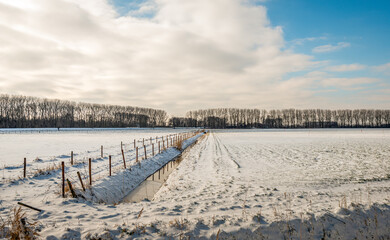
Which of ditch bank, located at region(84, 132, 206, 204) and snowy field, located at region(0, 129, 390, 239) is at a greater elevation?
snowy field, located at region(0, 129, 390, 239)

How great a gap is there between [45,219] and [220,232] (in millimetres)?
5177

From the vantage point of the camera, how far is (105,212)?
7.52 m

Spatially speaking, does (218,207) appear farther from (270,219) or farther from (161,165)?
(161,165)

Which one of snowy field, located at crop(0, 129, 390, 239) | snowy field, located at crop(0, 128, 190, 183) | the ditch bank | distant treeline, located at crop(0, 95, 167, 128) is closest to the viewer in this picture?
snowy field, located at crop(0, 129, 390, 239)

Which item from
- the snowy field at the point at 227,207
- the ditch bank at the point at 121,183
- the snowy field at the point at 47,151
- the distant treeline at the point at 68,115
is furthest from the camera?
the distant treeline at the point at 68,115

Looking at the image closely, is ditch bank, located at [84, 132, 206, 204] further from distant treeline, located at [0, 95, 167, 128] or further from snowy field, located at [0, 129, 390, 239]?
distant treeline, located at [0, 95, 167, 128]

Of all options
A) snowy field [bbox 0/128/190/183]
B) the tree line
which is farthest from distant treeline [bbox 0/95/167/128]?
snowy field [bbox 0/128/190/183]

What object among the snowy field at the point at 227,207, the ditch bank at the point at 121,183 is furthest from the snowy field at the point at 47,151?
the snowy field at the point at 227,207

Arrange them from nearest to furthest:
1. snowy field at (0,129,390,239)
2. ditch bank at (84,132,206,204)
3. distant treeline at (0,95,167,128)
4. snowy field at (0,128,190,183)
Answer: snowy field at (0,129,390,239)
ditch bank at (84,132,206,204)
snowy field at (0,128,190,183)
distant treeline at (0,95,167,128)

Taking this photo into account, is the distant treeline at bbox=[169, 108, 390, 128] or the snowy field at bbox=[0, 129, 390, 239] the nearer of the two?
the snowy field at bbox=[0, 129, 390, 239]

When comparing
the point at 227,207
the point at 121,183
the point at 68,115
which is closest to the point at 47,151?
the point at 121,183

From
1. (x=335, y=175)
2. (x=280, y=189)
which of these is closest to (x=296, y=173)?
(x=335, y=175)

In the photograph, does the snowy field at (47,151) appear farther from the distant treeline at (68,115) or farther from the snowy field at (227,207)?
the distant treeline at (68,115)

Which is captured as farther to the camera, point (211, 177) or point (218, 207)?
point (211, 177)
